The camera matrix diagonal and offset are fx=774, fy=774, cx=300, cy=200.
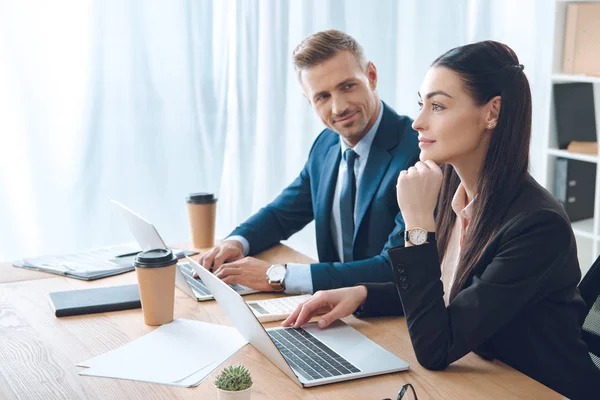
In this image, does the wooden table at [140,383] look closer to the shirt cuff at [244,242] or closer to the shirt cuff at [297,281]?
the shirt cuff at [297,281]

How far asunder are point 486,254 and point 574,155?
1.85 m

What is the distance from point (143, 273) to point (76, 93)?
1.62m

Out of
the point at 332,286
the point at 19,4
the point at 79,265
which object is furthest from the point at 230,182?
the point at 332,286

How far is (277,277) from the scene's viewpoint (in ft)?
5.86

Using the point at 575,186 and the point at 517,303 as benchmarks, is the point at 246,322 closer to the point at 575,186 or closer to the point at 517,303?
the point at 517,303

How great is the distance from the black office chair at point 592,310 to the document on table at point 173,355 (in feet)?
2.27

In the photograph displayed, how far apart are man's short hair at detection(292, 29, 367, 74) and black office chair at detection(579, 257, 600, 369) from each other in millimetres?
941

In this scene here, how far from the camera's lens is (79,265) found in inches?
80.4

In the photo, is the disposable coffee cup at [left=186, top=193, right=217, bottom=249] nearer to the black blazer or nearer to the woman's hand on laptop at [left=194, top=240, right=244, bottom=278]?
the woman's hand on laptop at [left=194, top=240, right=244, bottom=278]

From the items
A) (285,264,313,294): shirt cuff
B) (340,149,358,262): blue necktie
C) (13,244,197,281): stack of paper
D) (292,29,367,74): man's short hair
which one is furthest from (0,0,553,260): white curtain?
(285,264,313,294): shirt cuff

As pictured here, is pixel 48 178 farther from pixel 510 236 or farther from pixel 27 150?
pixel 510 236

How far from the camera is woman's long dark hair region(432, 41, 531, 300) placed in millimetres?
1480

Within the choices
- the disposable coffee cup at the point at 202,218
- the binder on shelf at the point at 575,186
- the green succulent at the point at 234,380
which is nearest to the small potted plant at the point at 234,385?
the green succulent at the point at 234,380

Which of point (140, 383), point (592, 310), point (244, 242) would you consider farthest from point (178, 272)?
point (592, 310)
